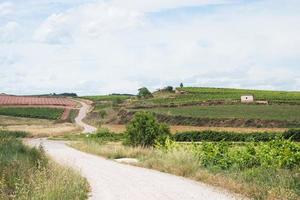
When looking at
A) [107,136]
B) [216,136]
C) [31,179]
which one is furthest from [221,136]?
[31,179]

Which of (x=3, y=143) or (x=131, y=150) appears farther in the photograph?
(x=131, y=150)

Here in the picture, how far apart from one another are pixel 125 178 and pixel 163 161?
4.01 metres

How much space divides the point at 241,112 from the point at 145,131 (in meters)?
52.8

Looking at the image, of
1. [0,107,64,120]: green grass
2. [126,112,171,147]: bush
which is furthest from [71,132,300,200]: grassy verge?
[0,107,64,120]: green grass

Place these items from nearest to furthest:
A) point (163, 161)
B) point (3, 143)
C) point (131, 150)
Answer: point (3, 143) < point (163, 161) < point (131, 150)

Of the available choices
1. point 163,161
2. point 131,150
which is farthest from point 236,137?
point 163,161

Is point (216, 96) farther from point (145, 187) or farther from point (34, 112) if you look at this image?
point (145, 187)

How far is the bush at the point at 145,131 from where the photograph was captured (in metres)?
40.2

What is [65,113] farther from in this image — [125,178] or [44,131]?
[125,178]

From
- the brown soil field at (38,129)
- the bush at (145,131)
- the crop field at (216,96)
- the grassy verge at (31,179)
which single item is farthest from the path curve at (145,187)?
the crop field at (216,96)

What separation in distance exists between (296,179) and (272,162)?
541 centimetres

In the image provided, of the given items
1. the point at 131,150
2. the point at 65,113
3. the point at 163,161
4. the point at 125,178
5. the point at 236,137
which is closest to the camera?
the point at 125,178

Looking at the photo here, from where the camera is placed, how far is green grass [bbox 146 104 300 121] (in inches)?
3287

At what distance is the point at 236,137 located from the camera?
59.5m
